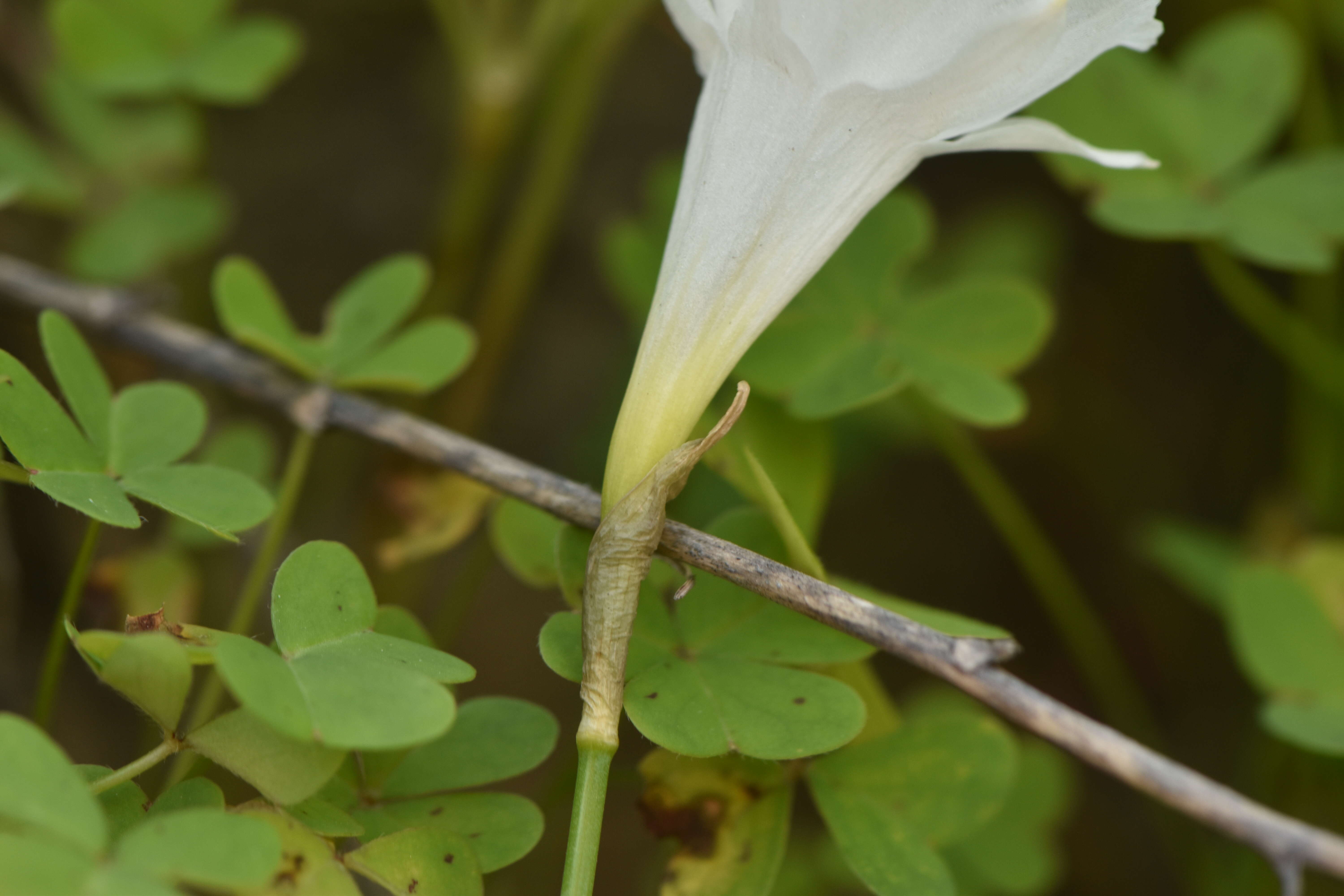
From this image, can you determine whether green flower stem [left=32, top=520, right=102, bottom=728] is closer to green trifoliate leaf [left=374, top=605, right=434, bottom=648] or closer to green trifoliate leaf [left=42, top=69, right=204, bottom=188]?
green trifoliate leaf [left=374, top=605, right=434, bottom=648]

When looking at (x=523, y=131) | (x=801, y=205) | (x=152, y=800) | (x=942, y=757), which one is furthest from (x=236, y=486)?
(x=523, y=131)

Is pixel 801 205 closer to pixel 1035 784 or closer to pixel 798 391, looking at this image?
pixel 798 391

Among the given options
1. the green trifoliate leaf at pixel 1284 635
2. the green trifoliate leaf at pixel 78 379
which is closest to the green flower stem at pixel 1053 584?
the green trifoliate leaf at pixel 1284 635

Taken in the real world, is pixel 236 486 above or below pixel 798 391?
below

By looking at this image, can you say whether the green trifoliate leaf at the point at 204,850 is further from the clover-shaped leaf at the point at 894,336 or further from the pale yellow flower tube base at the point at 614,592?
the clover-shaped leaf at the point at 894,336

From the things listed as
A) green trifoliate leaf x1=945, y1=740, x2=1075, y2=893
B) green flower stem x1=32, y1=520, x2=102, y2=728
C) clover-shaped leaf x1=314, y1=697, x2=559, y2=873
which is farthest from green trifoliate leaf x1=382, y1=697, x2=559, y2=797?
green trifoliate leaf x1=945, y1=740, x2=1075, y2=893

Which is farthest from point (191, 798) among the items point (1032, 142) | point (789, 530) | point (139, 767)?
point (1032, 142)
